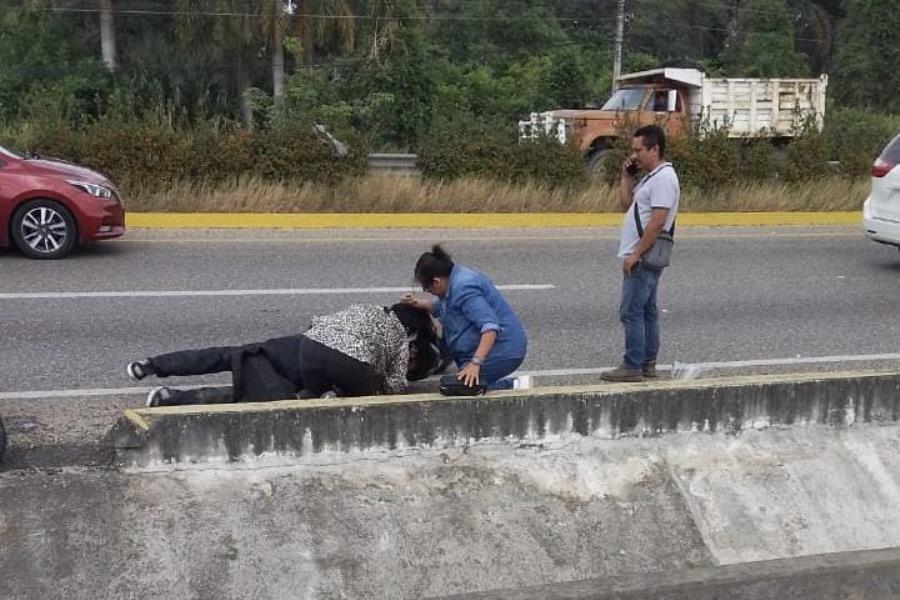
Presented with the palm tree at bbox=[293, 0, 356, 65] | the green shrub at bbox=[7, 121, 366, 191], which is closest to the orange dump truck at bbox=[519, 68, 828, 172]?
the green shrub at bbox=[7, 121, 366, 191]

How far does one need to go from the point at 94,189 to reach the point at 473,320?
6.68 metres

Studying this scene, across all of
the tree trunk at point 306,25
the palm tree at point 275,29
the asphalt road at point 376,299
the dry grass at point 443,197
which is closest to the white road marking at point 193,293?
the asphalt road at point 376,299

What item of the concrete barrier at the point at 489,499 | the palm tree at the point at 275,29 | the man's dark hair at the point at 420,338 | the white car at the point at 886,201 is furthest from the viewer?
the palm tree at the point at 275,29

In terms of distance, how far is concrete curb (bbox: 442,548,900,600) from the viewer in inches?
147

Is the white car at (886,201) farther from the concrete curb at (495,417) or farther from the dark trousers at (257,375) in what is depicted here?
the dark trousers at (257,375)

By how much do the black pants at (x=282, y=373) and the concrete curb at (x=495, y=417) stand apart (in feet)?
1.34

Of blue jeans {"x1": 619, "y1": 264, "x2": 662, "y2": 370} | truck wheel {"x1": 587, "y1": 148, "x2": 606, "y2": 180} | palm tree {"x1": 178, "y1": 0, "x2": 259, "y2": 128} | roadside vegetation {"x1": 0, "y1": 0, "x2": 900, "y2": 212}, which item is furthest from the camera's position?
palm tree {"x1": 178, "y1": 0, "x2": 259, "y2": 128}

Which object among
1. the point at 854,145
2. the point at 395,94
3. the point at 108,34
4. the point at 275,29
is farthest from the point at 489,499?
the point at 108,34

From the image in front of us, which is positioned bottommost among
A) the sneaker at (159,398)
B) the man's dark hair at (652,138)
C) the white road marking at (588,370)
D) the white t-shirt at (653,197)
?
the white road marking at (588,370)

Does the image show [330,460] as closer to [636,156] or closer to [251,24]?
[636,156]

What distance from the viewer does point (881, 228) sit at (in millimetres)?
11109

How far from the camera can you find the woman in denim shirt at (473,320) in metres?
5.35

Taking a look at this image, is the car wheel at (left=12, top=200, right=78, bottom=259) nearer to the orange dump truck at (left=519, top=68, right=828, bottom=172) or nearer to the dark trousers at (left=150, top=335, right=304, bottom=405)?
the dark trousers at (left=150, top=335, right=304, bottom=405)

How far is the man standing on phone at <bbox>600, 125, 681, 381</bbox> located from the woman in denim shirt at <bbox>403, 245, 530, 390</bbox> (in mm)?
881
